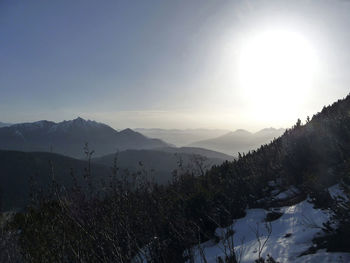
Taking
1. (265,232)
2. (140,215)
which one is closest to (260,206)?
(265,232)

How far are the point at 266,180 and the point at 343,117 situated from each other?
240cm

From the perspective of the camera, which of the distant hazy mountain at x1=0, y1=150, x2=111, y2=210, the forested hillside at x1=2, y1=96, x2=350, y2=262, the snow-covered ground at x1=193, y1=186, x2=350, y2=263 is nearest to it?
the snow-covered ground at x1=193, y1=186, x2=350, y2=263

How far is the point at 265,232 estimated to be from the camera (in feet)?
12.7

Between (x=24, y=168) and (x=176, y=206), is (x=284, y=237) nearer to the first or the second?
(x=176, y=206)

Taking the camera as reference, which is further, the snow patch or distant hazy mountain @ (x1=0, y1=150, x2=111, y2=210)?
distant hazy mountain @ (x1=0, y1=150, x2=111, y2=210)

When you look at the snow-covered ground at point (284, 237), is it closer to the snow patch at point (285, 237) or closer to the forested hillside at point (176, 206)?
the snow patch at point (285, 237)

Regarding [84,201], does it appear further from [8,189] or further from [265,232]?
[8,189]

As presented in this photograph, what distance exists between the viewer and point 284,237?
3424mm

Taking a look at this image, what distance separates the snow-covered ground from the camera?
109 inches

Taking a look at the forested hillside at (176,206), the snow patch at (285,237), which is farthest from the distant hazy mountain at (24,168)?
the snow patch at (285,237)

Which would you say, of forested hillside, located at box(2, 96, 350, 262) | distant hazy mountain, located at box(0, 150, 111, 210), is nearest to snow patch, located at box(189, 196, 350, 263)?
forested hillside, located at box(2, 96, 350, 262)

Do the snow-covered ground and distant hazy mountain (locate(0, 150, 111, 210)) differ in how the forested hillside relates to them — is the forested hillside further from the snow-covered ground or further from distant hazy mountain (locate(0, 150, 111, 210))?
distant hazy mountain (locate(0, 150, 111, 210))

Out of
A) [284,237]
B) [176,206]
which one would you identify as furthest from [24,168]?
[284,237]

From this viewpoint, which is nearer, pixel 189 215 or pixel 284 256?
pixel 284 256
